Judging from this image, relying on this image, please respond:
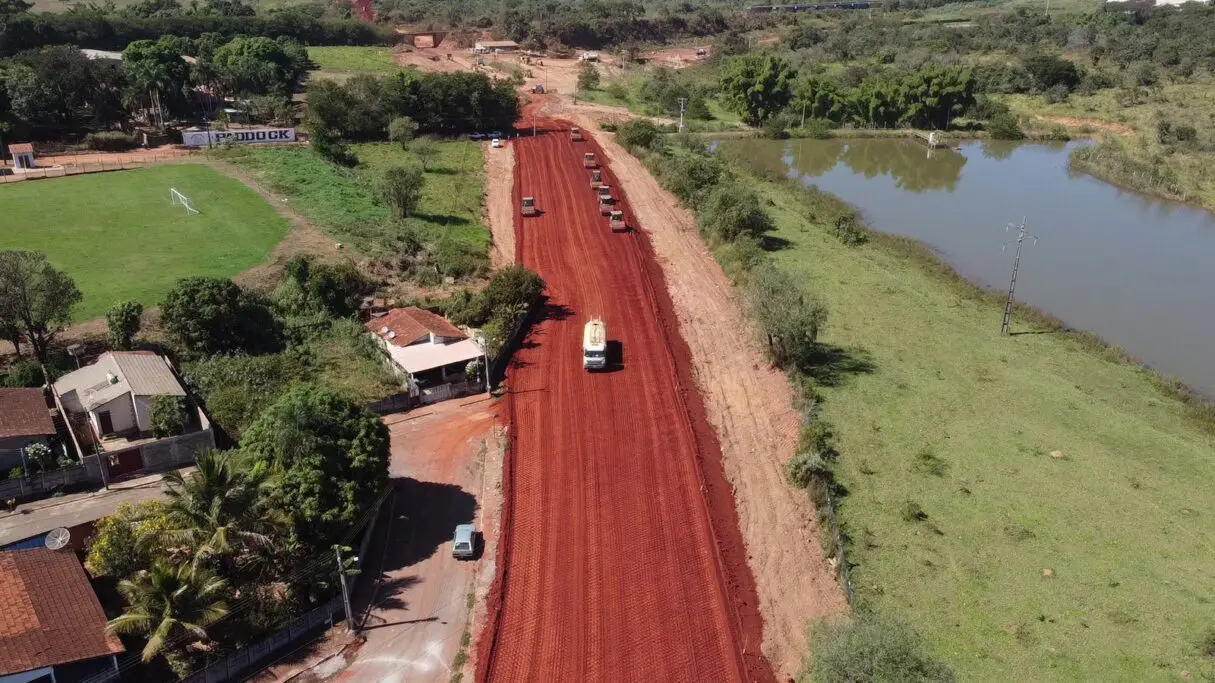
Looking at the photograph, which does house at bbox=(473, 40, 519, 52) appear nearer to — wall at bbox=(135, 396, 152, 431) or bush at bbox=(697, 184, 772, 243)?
bush at bbox=(697, 184, 772, 243)

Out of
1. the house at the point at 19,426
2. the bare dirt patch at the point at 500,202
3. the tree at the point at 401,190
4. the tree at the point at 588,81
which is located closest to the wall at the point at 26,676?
the house at the point at 19,426

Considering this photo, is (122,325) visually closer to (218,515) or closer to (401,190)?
(218,515)

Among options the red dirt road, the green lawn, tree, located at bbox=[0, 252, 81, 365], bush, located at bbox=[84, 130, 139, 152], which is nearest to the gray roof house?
tree, located at bbox=[0, 252, 81, 365]

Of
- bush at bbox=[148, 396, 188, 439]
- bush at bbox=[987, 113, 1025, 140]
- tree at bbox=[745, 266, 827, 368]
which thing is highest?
bush at bbox=[987, 113, 1025, 140]

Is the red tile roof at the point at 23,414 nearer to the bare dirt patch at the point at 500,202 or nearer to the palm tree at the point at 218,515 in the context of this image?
the palm tree at the point at 218,515

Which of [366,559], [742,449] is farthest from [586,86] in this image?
[366,559]

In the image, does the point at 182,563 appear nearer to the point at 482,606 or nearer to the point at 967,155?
the point at 482,606
